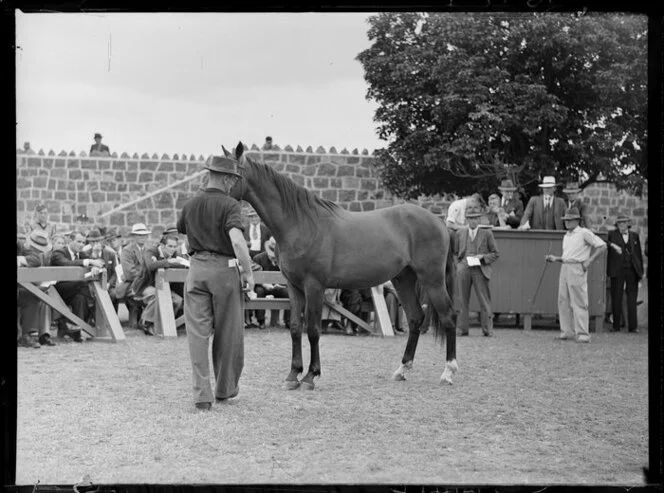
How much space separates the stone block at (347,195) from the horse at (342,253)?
34.3 ft

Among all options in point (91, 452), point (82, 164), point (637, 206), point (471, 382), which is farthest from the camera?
point (637, 206)

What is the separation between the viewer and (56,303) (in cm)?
1171

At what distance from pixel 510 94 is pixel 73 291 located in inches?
355

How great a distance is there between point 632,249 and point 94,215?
1149 centimetres

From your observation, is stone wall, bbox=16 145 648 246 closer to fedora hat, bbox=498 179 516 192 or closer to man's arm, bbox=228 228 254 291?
fedora hat, bbox=498 179 516 192

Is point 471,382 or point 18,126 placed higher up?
point 18,126

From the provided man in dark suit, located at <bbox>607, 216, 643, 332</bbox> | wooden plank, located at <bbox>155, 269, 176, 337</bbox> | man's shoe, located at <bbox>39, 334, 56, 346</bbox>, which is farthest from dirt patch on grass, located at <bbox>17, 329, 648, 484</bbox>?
man in dark suit, located at <bbox>607, 216, 643, 332</bbox>

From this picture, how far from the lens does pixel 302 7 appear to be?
382 cm

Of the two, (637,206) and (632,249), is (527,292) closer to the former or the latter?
(632,249)

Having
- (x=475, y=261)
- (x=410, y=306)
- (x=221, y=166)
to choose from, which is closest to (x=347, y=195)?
(x=475, y=261)

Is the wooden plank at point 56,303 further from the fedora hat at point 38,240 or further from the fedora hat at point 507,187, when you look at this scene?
the fedora hat at point 507,187

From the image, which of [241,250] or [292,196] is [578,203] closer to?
[292,196]
